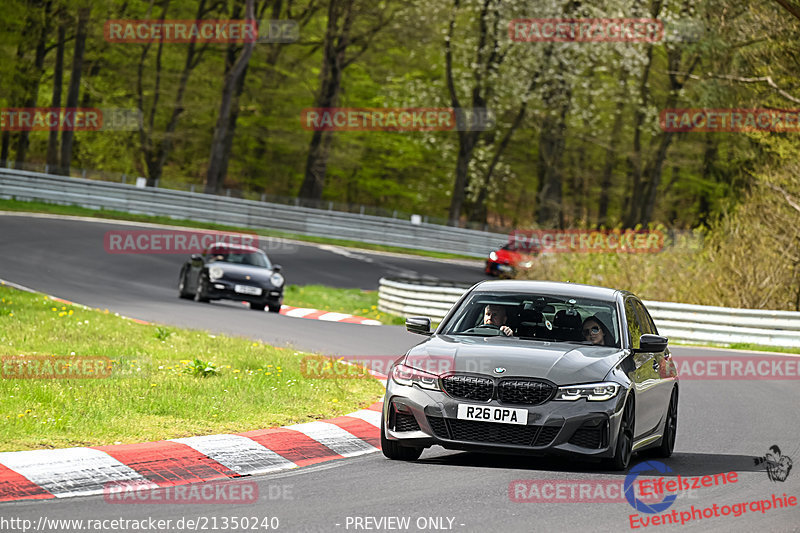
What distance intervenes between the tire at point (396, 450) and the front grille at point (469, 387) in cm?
69

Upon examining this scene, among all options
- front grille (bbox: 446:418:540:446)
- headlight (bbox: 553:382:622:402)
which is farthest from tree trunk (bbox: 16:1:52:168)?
headlight (bbox: 553:382:622:402)

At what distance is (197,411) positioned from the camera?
1011cm

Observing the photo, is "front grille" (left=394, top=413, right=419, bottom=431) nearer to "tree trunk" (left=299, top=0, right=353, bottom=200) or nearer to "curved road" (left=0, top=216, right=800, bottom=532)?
"curved road" (left=0, top=216, right=800, bottom=532)

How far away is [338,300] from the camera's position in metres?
29.4

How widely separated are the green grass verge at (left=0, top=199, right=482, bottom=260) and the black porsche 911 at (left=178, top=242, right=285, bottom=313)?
16266mm

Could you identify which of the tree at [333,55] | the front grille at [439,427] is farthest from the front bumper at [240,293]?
the tree at [333,55]

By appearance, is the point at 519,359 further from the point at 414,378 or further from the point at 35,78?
the point at 35,78

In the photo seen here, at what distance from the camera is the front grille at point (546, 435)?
28.0ft

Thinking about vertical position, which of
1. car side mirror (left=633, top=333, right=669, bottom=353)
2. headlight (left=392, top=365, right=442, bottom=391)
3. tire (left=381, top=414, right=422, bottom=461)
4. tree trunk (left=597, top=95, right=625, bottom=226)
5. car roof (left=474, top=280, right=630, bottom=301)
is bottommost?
tire (left=381, top=414, right=422, bottom=461)

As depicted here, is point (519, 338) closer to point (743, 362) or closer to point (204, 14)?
point (743, 362)

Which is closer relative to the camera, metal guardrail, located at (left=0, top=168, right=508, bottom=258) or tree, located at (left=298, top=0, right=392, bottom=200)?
metal guardrail, located at (left=0, top=168, right=508, bottom=258)

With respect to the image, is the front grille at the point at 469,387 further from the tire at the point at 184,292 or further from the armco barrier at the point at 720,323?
the tire at the point at 184,292

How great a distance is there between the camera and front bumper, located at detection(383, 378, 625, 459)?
853cm

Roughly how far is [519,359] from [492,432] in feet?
1.90
